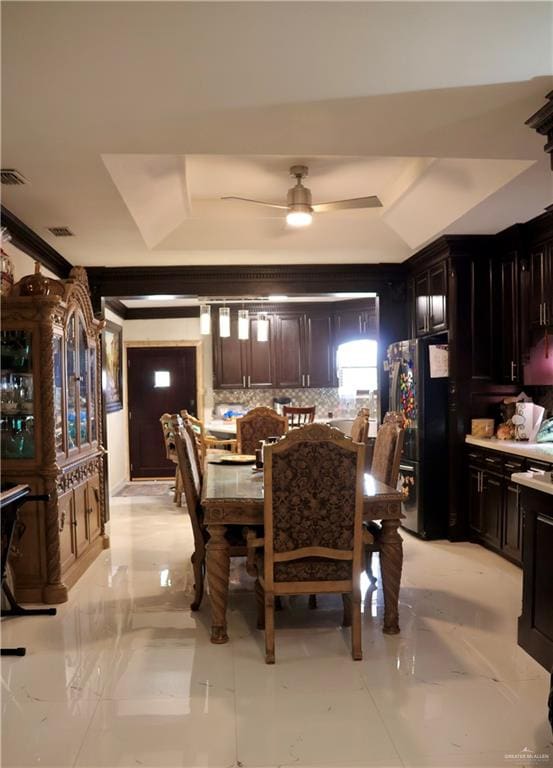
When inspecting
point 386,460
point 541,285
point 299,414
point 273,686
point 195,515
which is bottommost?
point 273,686

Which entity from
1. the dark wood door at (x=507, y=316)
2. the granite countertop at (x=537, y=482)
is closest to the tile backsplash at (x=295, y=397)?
the dark wood door at (x=507, y=316)

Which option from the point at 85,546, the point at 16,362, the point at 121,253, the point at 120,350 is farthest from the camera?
the point at 120,350

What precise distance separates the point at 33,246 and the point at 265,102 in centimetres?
275

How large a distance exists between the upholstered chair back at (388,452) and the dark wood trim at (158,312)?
5.22 m

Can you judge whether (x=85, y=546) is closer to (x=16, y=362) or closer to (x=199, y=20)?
(x=16, y=362)

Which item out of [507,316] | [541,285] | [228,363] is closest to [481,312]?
[507,316]

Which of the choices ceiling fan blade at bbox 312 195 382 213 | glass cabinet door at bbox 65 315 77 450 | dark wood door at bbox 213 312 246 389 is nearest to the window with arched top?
dark wood door at bbox 213 312 246 389

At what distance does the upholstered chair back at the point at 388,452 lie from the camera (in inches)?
136

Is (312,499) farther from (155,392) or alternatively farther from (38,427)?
(155,392)

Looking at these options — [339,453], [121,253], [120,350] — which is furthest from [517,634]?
[120,350]

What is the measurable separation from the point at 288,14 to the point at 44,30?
804 mm

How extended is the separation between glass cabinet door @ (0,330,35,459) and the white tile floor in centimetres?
104

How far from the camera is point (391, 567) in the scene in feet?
10.1

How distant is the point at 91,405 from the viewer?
4.64 m
